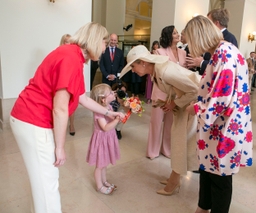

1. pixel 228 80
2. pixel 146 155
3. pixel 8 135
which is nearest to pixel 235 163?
pixel 228 80

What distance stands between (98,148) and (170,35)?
1.51 m

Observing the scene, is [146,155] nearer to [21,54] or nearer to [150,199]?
[150,199]

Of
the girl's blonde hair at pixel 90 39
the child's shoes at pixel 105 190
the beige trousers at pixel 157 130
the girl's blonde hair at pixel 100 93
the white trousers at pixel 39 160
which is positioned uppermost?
the girl's blonde hair at pixel 90 39

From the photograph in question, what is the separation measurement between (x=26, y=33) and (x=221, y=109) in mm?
3278

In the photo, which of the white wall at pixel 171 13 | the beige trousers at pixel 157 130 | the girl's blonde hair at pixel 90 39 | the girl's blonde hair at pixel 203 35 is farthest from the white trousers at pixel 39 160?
the white wall at pixel 171 13

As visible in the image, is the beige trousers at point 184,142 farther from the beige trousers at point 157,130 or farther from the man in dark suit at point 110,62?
the man in dark suit at point 110,62

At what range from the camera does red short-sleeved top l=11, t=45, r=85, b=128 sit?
1.17 metres

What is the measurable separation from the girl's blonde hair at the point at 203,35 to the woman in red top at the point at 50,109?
20.4 inches

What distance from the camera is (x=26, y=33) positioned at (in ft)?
11.9

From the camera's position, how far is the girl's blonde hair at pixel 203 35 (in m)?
1.39

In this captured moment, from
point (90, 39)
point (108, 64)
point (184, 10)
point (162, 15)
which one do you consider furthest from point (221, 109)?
point (184, 10)

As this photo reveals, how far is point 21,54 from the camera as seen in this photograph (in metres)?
3.64

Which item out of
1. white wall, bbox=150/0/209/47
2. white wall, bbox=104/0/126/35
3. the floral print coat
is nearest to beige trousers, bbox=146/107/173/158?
the floral print coat

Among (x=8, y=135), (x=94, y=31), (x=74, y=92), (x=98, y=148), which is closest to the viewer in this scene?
(x=74, y=92)
